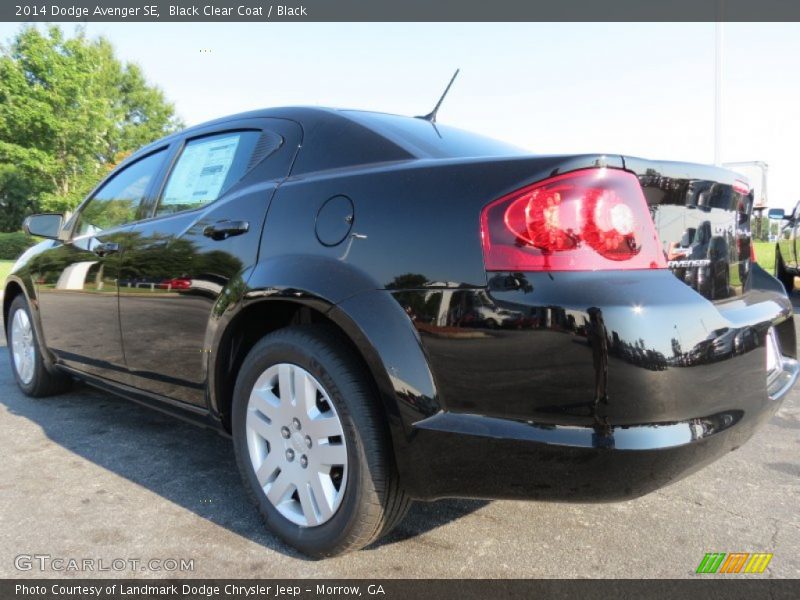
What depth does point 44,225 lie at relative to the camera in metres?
3.91

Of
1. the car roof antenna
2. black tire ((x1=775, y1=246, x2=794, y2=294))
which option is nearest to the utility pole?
black tire ((x1=775, y1=246, x2=794, y2=294))

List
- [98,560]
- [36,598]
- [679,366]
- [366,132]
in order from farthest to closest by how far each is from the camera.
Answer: [366,132] → [98,560] → [36,598] → [679,366]

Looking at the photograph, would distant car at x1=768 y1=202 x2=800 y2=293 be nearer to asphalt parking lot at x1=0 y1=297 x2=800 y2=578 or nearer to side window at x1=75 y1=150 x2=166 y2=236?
asphalt parking lot at x1=0 y1=297 x2=800 y2=578

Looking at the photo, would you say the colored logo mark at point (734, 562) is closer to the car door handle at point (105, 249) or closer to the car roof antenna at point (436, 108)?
the car roof antenna at point (436, 108)

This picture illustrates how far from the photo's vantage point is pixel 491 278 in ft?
5.44

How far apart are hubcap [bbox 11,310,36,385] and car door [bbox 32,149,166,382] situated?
398 mm

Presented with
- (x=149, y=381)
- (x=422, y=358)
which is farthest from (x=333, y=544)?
(x=149, y=381)

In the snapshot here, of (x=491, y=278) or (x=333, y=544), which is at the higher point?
(x=491, y=278)

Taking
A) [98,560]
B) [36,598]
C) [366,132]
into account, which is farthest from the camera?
[366,132]

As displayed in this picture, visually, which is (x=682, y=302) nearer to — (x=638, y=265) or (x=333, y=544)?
(x=638, y=265)

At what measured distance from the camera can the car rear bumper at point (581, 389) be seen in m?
1.55

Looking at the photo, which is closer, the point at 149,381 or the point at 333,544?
the point at 333,544

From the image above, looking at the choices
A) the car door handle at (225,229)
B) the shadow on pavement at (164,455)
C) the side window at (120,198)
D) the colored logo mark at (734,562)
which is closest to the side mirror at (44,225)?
the side window at (120,198)

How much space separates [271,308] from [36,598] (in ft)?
3.81
